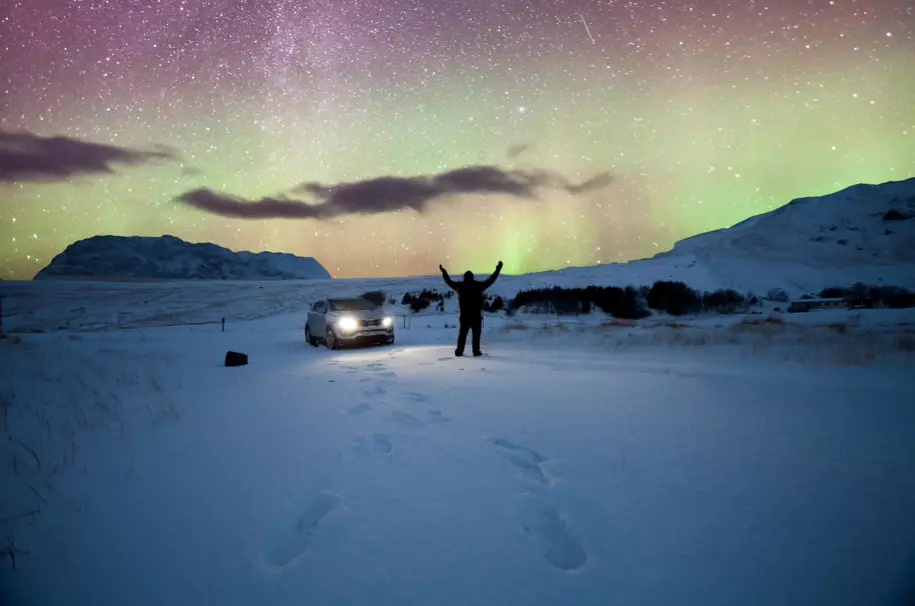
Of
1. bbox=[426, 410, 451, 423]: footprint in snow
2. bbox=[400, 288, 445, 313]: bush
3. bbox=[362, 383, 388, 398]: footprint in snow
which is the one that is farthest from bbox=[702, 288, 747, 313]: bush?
bbox=[426, 410, 451, 423]: footprint in snow

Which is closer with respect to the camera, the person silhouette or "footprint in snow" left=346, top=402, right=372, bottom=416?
"footprint in snow" left=346, top=402, right=372, bottom=416

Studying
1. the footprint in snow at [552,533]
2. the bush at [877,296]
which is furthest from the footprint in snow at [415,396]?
the bush at [877,296]

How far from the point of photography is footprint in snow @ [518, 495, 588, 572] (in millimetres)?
2445

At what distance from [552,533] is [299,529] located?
157cm

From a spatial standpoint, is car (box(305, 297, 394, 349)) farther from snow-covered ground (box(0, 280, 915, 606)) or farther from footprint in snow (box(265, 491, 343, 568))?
footprint in snow (box(265, 491, 343, 568))

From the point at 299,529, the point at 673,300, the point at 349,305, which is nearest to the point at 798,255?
the point at 673,300

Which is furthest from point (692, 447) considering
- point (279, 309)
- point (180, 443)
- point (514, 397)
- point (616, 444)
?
point (279, 309)

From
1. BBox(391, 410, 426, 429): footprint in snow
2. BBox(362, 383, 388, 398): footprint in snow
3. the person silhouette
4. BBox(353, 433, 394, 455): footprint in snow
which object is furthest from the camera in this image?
the person silhouette

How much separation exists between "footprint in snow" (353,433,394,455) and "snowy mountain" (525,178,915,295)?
1825 inches

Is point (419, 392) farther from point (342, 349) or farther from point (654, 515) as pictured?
point (342, 349)

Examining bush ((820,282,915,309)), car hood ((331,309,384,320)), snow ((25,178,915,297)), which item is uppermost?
snow ((25,178,915,297))

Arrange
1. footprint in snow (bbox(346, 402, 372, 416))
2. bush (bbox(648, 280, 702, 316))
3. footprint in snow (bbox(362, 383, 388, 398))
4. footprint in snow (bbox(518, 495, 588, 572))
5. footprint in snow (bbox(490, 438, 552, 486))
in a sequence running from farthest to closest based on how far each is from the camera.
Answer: bush (bbox(648, 280, 702, 316))
footprint in snow (bbox(362, 383, 388, 398))
footprint in snow (bbox(346, 402, 372, 416))
footprint in snow (bbox(490, 438, 552, 486))
footprint in snow (bbox(518, 495, 588, 572))

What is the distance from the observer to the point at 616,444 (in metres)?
4.09

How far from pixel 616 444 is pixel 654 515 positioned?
1222mm
